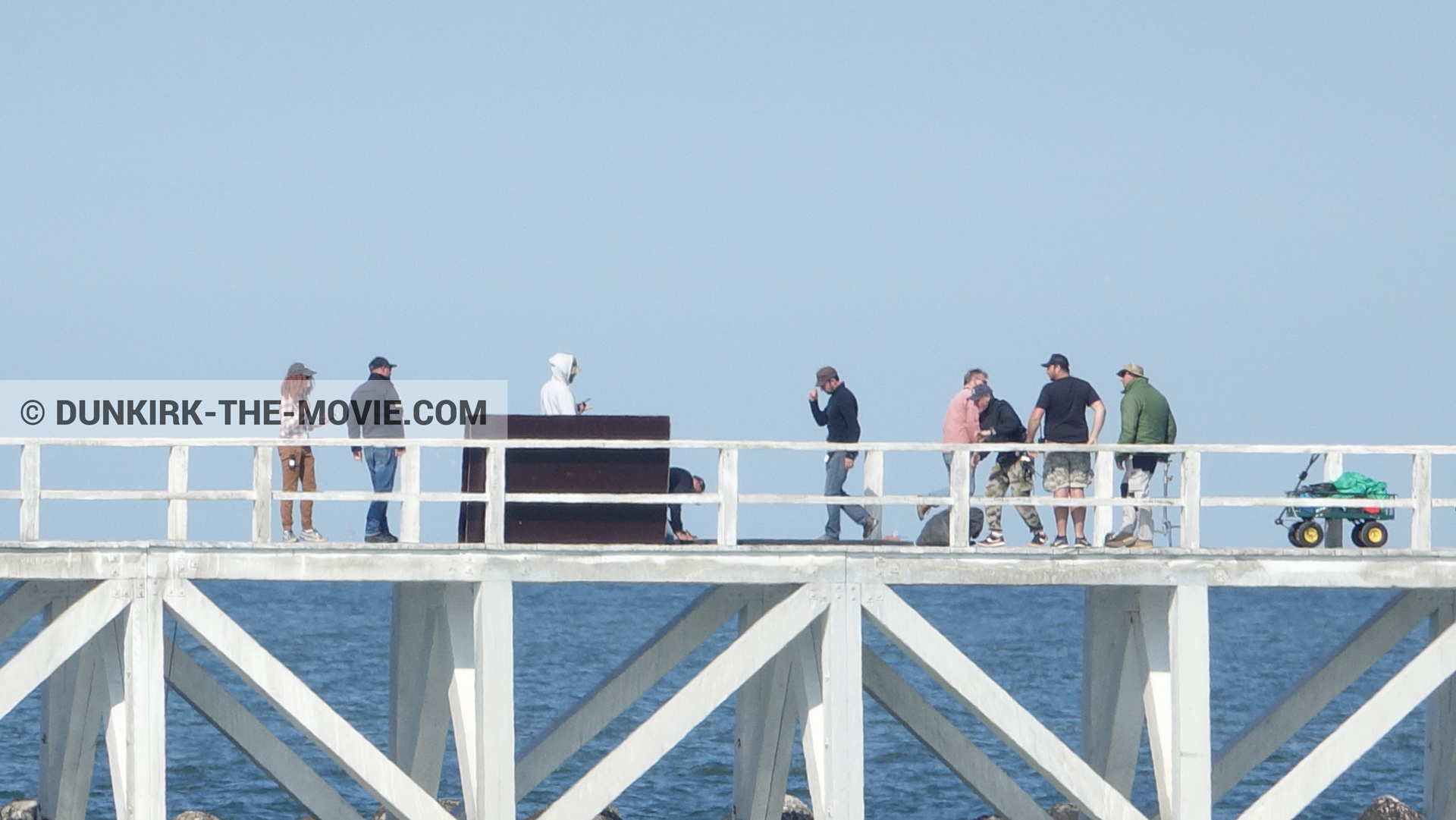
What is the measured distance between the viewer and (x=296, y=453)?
16.4 metres

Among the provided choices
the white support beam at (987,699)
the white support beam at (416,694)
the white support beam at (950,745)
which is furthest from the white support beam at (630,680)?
the white support beam at (987,699)

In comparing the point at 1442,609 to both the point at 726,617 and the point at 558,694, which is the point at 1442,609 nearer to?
the point at 726,617

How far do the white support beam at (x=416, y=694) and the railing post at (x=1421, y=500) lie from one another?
26.7ft

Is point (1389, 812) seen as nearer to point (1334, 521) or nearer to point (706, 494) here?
point (1334, 521)

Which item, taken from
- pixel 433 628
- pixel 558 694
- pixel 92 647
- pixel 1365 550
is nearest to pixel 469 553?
pixel 433 628

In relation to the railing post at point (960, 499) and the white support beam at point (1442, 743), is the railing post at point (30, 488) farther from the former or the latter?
the white support beam at point (1442, 743)

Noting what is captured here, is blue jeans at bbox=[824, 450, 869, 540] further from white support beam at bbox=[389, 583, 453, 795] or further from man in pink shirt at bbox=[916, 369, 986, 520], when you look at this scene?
white support beam at bbox=[389, 583, 453, 795]

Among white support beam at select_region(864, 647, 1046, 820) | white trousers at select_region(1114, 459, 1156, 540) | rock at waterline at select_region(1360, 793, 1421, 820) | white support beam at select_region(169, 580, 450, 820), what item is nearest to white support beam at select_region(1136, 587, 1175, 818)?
white trousers at select_region(1114, 459, 1156, 540)

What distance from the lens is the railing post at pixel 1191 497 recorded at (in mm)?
15945

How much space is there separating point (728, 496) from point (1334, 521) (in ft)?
17.3

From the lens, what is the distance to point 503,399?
16031mm

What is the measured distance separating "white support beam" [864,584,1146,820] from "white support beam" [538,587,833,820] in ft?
1.82

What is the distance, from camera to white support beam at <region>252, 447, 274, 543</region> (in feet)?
49.2

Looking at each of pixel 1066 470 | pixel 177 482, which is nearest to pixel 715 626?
pixel 1066 470
